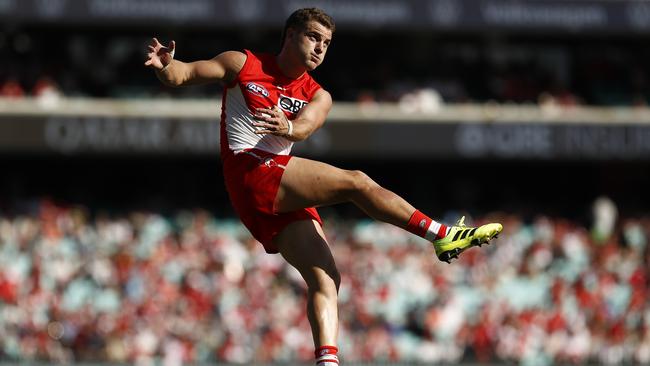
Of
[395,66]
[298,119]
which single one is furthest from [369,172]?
[298,119]

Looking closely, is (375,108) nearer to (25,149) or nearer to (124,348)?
(25,149)

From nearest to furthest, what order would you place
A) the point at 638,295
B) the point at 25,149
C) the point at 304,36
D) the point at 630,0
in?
the point at 304,36 → the point at 638,295 → the point at 25,149 → the point at 630,0

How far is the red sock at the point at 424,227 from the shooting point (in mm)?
8125

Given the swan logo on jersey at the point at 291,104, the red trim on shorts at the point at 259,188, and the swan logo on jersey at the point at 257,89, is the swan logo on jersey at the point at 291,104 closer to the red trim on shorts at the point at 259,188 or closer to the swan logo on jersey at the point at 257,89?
the swan logo on jersey at the point at 257,89

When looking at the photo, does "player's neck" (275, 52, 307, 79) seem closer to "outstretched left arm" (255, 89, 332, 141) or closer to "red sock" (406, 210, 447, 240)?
"outstretched left arm" (255, 89, 332, 141)

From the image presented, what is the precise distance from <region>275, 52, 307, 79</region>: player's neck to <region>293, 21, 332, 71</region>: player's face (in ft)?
0.27

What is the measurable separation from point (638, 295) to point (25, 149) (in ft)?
36.1

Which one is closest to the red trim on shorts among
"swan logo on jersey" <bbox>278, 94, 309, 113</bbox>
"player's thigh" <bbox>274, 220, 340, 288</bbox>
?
"player's thigh" <bbox>274, 220, 340, 288</bbox>

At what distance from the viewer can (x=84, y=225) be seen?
68.4 ft

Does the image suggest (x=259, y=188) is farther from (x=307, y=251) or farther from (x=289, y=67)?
(x=289, y=67)

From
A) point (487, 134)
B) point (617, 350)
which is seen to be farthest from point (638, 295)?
point (487, 134)

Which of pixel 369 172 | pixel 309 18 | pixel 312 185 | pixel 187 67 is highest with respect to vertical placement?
pixel 309 18

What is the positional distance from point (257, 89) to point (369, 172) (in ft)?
58.0

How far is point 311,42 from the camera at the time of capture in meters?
8.34
